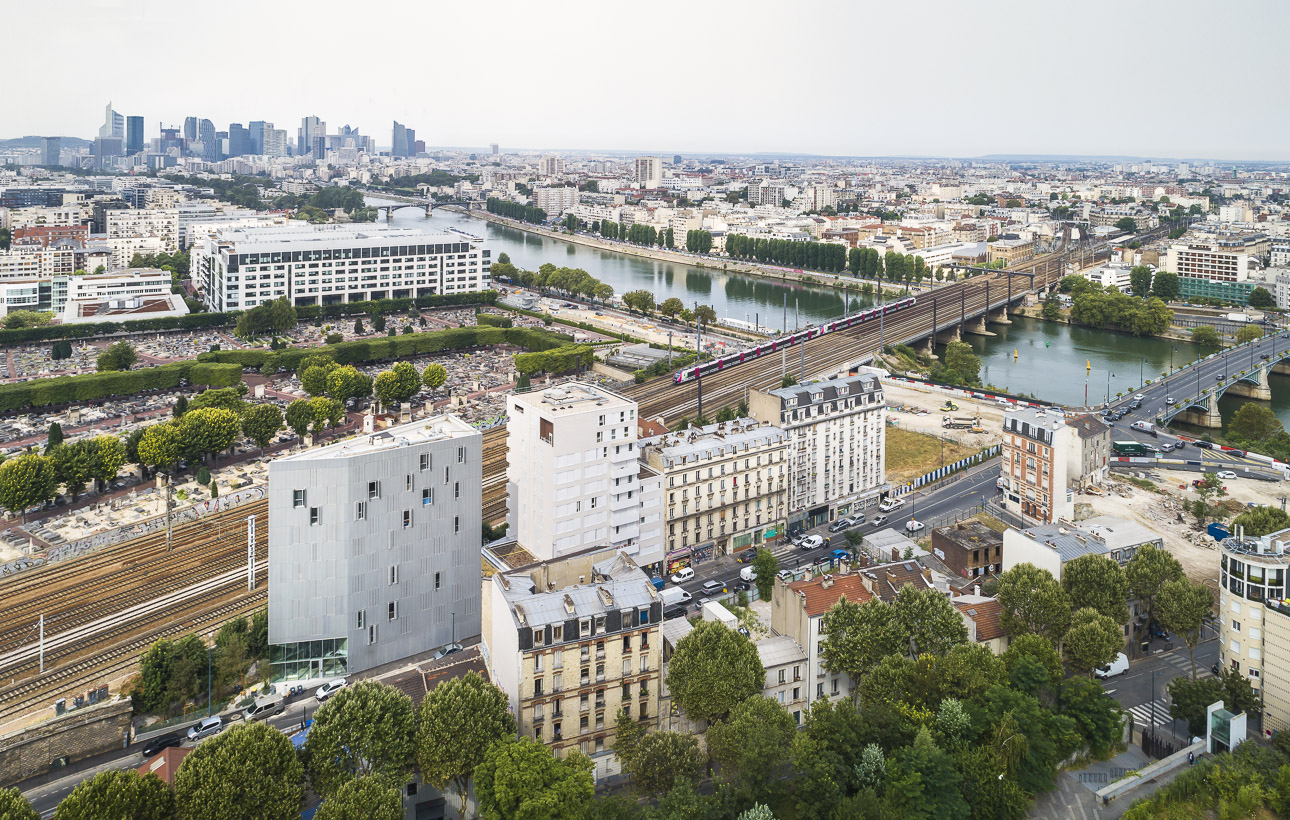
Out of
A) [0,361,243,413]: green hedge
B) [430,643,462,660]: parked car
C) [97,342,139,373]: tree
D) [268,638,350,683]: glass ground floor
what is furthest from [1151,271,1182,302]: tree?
[268,638,350,683]: glass ground floor

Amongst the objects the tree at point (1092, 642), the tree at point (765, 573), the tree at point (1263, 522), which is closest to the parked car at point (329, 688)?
the tree at point (765, 573)

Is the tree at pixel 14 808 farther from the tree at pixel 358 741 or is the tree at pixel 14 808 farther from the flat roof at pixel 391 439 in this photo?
the flat roof at pixel 391 439

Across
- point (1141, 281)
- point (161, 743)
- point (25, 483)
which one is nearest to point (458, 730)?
point (161, 743)

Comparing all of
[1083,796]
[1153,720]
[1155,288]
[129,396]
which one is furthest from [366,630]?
[1155,288]

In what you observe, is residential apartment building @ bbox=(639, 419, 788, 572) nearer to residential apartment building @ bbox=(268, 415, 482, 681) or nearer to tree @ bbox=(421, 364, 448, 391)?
residential apartment building @ bbox=(268, 415, 482, 681)

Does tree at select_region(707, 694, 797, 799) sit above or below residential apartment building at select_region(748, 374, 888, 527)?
below

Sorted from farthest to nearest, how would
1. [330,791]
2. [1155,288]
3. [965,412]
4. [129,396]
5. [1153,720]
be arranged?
[1155,288] → [129,396] → [965,412] → [1153,720] → [330,791]

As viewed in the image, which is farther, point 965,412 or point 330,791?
point 965,412

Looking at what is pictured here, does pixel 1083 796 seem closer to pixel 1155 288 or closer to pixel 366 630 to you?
pixel 366 630
